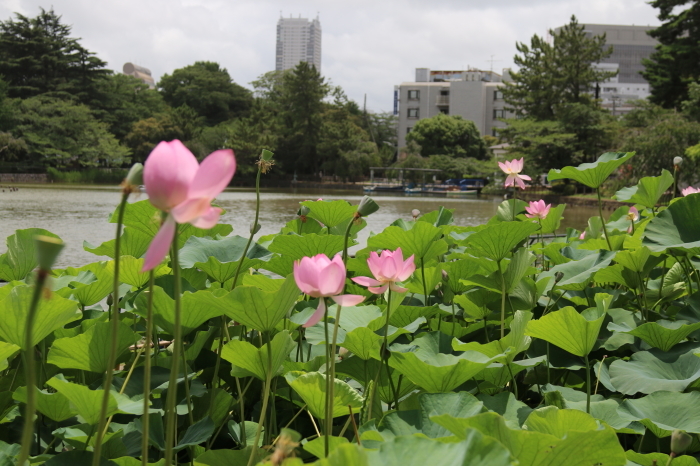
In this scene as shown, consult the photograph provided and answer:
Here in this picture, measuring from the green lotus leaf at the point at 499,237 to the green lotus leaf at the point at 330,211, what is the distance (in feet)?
0.88

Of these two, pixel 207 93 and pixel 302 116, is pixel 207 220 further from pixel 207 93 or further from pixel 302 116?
pixel 207 93

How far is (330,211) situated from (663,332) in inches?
25.2

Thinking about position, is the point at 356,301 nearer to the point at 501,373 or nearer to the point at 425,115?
the point at 501,373

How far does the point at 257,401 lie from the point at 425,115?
132 ft

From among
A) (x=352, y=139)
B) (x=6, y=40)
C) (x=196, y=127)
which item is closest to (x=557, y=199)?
(x=352, y=139)

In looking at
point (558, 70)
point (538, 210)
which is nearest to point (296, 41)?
point (558, 70)

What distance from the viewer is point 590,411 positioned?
2.31 ft

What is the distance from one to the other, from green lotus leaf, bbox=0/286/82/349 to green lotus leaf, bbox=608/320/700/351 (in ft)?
2.44

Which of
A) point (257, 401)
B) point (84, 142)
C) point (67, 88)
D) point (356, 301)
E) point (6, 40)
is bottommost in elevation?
point (257, 401)

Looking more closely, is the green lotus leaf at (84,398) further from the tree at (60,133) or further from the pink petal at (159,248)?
the tree at (60,133)

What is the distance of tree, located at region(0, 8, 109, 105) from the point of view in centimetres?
2484

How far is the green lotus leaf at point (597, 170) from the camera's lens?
4.04ft

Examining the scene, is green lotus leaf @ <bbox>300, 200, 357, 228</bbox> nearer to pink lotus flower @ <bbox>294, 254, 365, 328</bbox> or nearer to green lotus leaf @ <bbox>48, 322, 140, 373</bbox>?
green lotus leaf @ <bbox>48, 322, 140, 373</bbox>

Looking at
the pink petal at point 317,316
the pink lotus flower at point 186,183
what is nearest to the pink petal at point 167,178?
the pink lotus flower at point 186,183
